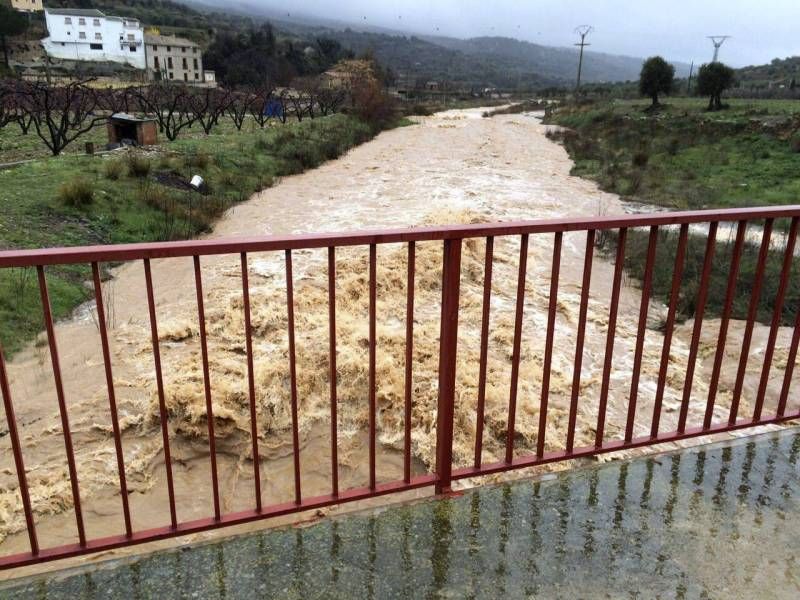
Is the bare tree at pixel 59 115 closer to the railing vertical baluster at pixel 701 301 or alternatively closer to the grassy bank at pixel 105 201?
the grassy bank at pixel 105 201

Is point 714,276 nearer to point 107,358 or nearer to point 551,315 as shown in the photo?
point 551,315

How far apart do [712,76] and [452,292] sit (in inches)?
1164

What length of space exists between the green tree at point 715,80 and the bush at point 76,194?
24577 millimetres

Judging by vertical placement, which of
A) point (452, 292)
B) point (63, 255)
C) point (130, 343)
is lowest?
point (130, 343)

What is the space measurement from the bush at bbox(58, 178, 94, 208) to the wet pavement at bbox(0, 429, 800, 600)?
9154 millimetres

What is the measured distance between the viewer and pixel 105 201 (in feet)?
34.2

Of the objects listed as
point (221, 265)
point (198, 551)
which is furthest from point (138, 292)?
point (198, 551)

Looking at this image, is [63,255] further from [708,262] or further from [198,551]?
[708,262]

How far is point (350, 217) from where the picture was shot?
12.0 metres

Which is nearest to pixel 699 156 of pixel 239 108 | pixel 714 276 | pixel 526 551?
pixel 714 276

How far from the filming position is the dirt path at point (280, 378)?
4621 millimetres

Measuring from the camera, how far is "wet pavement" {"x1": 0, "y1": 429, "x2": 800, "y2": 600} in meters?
1.97

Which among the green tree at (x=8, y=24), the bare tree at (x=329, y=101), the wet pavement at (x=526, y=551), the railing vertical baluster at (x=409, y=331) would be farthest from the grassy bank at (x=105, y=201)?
the green tree at (x=8, y=24)

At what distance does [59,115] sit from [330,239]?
89.4ft
